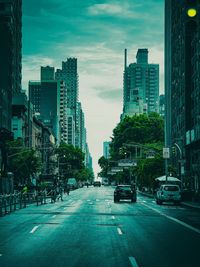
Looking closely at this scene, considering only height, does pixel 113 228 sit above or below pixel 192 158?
below

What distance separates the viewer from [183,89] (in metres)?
88.2

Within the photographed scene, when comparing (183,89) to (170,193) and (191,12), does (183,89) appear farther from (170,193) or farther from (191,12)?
(191,12)

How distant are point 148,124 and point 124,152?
332 inches

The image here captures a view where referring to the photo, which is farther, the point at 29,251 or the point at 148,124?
the point at 148,124

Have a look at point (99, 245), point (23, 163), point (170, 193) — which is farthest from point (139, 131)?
point (99, 245)

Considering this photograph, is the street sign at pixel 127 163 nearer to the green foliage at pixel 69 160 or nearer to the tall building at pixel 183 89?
the tall building at pixel 183 89

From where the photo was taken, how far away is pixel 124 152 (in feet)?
408

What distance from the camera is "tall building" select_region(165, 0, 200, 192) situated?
75.1m

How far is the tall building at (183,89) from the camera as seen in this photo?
75125 millimetres

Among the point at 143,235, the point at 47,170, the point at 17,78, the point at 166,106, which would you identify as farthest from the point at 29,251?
the point at 47,170

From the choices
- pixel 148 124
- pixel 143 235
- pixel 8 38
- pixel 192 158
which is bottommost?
pixel 143 235

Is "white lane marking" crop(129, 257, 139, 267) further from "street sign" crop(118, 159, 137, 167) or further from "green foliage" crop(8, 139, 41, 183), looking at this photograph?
"street sign" crop(118, 159, 137, 167)

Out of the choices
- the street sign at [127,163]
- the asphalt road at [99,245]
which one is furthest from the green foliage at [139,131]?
the asphalt road at [99,245]

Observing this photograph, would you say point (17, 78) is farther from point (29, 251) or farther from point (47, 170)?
point (29, 251)
